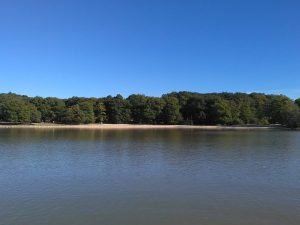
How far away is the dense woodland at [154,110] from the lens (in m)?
114

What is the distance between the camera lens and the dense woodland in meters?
114

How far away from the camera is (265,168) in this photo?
24.6 metres

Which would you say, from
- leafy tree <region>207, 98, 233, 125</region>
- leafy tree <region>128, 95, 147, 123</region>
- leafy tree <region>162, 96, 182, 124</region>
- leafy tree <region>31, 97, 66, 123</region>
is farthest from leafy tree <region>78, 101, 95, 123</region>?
leafy tree <region>207, 98, 233, 125</region>

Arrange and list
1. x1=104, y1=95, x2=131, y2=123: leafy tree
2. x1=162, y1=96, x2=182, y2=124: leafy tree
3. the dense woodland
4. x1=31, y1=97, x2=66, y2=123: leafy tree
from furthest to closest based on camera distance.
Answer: x1=162, y1=96, x2=182, y2=124: leafy tree
x1=104, y1=95, x2=131, y2=123: leafy tree
x1=31, y1=97, x2=66, y2=123: leafy tree
the dense woodland

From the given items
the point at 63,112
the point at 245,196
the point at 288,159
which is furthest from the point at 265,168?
the point at 63,112

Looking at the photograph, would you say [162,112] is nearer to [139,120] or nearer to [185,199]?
Answer: [139,120]

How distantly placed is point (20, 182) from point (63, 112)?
97.0m

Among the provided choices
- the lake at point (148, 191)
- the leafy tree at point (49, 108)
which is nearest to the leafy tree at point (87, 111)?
the leafy tree at point (49, 108)

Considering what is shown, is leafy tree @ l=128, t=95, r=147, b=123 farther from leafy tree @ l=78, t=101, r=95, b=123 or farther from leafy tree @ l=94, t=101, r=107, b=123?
leafy tree @ l=78, t=101, r=95, b=123

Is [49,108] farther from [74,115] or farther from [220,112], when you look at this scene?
[220,112]

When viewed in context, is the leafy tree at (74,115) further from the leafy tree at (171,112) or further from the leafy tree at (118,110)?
the leafy tree at (171,112)

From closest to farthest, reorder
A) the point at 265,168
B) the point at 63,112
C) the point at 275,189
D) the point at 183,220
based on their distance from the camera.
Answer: the point at 183,220 < the point at 275,189 < the point at 265,168 < the point at 63,112

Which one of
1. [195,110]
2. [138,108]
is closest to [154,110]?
[138,108]

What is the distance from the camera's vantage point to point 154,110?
12312cm
